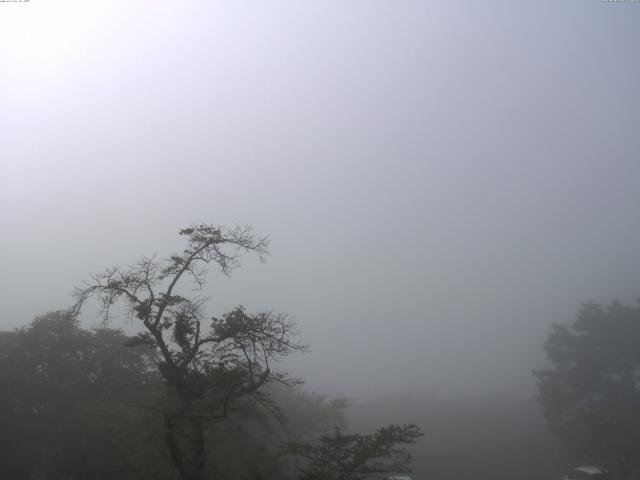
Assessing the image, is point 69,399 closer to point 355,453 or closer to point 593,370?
point 355,453

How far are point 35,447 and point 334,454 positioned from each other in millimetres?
18839

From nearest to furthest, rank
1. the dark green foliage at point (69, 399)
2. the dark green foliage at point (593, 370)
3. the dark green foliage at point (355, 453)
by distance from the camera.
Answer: the dark green foliage at point (355, 453) < the dark green foliage at point (69, 399) < the dark green foliage at point (593, 370)

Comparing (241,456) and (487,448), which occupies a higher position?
(241,456)

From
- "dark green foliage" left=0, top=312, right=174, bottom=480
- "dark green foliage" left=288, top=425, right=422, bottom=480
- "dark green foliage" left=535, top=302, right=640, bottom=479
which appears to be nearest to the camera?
"dark green foliage" left=288, top=425, right=422, bottom=480

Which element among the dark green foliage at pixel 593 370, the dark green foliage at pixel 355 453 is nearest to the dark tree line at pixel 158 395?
the dark green foliage at pixel 355 453

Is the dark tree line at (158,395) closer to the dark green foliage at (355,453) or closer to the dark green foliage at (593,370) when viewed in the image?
the dark green foliage at (355,453)

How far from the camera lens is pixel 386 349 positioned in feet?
502

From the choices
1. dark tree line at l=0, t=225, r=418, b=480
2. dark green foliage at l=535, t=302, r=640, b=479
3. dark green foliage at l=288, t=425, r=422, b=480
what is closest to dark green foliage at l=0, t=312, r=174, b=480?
dark tree line at l=0, t=225, r=418, b=480

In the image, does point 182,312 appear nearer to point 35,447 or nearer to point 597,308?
point 35,447

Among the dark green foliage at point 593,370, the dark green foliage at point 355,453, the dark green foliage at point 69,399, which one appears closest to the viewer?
the dark green foliage at point 355,453

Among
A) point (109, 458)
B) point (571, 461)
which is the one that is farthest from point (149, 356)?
point (571, 461)

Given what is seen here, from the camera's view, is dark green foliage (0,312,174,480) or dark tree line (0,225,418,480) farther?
dark green foliage (0,312,174,480)

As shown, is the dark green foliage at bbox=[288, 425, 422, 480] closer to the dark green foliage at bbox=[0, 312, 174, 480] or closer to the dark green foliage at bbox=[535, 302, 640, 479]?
the dark green foliage at bbox=[0, 312, 174, 480]

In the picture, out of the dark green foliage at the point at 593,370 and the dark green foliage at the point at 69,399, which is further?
the dark green foliage at the point at 593,370
